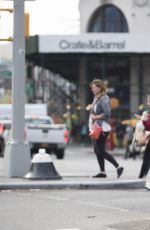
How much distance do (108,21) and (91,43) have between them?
7843mm

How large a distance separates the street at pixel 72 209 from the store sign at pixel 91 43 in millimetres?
35080

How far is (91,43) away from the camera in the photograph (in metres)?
49.8

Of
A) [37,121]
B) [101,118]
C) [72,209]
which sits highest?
[101,118]

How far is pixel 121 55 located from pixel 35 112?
623 inches

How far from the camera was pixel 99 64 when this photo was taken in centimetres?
5550

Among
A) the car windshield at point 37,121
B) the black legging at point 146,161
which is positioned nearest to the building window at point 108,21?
the car windshield at point 37,121

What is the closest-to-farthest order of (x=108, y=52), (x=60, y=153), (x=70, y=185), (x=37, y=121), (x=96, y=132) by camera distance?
(x=70, y=185) < (x=96, y=132) < (x=60, y=153) < (x=37, y=121) < (x=108, y=52)

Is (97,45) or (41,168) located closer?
(41,168)

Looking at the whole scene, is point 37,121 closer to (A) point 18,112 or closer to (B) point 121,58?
(A) point 18,112

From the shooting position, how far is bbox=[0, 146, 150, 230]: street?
10.5 m

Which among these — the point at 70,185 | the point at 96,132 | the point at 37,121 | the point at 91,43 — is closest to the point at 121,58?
the point at 91,43

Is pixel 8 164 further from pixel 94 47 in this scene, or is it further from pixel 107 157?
pixel 94 47

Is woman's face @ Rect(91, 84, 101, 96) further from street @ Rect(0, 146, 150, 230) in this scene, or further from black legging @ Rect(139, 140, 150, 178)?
street @ Rect(0, 146, 150, 230)

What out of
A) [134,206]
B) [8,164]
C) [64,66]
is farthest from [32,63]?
[134,206]
